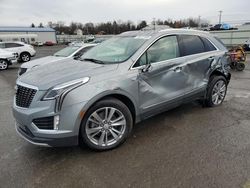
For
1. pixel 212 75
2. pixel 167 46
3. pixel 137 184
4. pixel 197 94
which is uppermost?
pixel 167 46

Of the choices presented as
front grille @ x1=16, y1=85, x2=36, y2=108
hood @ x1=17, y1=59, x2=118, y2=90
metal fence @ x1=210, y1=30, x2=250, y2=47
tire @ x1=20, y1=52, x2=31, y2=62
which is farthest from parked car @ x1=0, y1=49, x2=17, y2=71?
metal fence @ x1=210, y1=30, x2=250, y2=47

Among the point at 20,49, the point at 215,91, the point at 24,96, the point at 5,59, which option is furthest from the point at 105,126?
the point at 20,49

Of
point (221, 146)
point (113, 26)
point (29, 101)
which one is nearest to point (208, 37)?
point (221, 146)

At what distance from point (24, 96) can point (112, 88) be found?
1.20 m

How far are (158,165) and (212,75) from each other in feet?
9.12

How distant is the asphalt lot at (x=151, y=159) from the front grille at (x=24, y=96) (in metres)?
0.80

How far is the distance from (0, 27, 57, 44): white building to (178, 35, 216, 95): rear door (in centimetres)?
5904

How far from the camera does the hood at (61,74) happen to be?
288 cm

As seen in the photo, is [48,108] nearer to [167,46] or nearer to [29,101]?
[29,101]

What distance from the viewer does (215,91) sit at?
4.91 meters

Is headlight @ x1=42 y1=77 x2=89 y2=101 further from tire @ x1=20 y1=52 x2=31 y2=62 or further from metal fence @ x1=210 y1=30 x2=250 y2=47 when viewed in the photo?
metal fence @ x1=210 y1=30 x2=250 y2=47

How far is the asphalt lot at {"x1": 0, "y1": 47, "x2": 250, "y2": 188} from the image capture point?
2.60 metres

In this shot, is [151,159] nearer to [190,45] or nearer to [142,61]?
[142,61]

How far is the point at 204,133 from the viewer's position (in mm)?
3744
